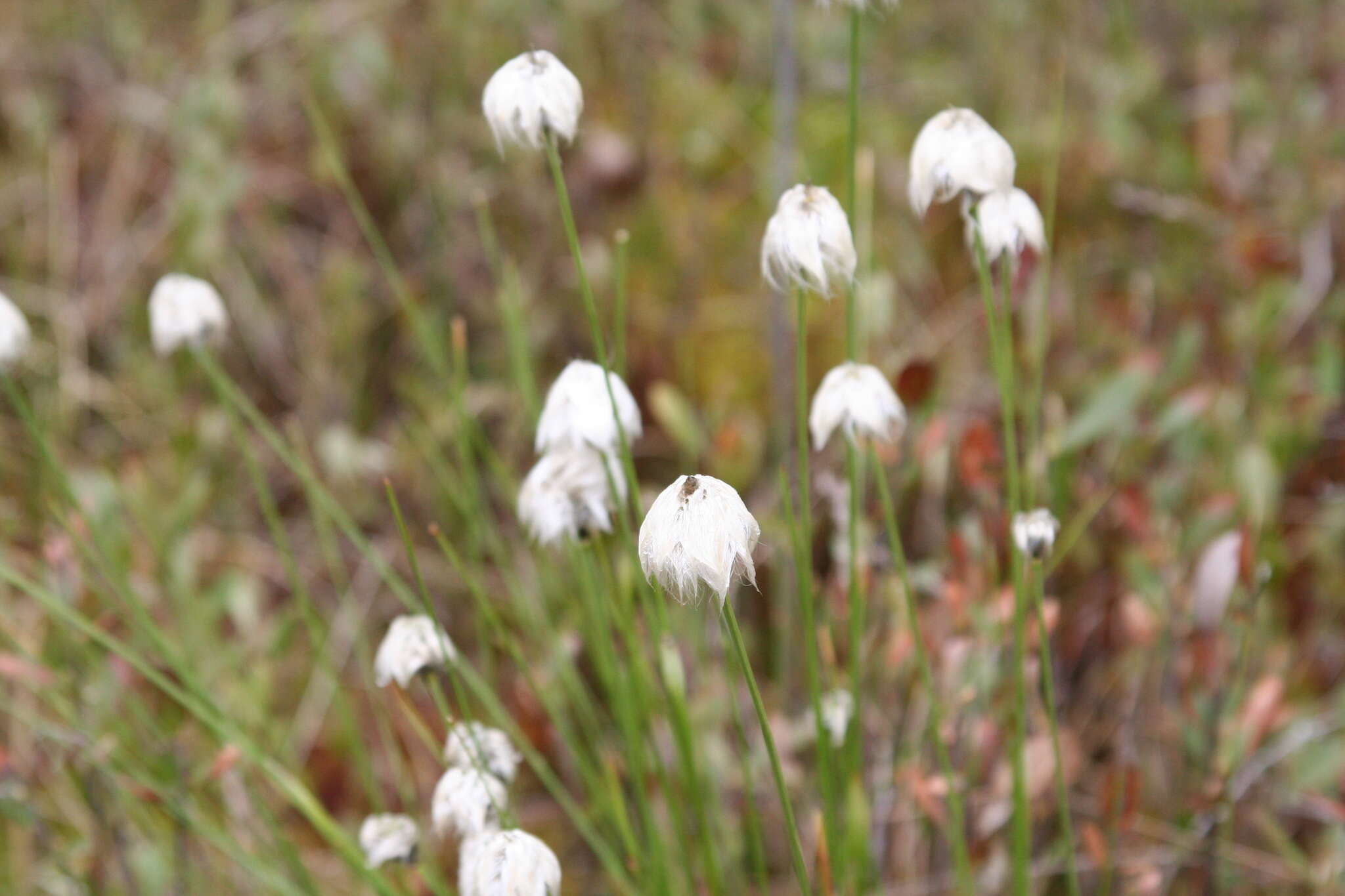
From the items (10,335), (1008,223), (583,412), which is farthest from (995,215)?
(10,335)

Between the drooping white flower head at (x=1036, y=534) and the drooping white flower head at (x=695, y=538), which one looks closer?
the drooping white flower head at (x=695, y=538)

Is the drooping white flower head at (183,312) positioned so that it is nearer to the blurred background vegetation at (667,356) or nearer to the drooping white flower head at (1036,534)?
the blurred background vegetation at (667,356)

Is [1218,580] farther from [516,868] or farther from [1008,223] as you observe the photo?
[516,868]

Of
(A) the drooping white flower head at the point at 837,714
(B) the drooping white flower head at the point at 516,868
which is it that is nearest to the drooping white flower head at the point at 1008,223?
(A) the drooping white flower head at the point at 837,714

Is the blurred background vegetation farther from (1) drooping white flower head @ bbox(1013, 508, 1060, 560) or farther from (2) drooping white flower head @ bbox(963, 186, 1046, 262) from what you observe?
(1) drooping white flower head @ bbox(1013, 508, 1060, 560)

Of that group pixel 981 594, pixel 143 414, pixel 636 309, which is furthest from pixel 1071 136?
pixel 143 414

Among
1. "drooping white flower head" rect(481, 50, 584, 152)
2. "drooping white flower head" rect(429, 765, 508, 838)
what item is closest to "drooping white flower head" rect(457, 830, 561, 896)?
"drooping white flower head" rect(429, 765, 508, 838)

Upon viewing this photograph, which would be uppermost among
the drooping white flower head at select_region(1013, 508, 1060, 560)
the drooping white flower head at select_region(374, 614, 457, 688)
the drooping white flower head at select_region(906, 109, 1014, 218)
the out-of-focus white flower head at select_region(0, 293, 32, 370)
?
the drooping white flower head at select_region(906, 109, 1014, 218)
